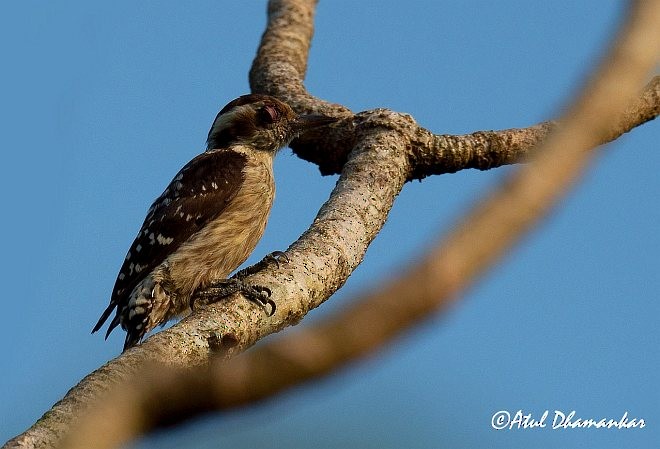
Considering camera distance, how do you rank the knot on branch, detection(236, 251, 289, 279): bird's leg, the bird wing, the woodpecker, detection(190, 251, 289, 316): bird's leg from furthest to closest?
the bird wing → the woodpecker → the knot on branch → detection(236, 251, 289, 279): bird's leg → detection(190, 251, 289, 316): bird's leg

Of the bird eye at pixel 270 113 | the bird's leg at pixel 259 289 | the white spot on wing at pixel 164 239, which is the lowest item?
the bird's leg at pixel 259 289

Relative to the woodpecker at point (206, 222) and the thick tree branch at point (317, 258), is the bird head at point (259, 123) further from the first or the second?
the thick tree branch at point (317, 258)

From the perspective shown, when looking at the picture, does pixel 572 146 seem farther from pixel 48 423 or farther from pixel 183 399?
pixel 48 423

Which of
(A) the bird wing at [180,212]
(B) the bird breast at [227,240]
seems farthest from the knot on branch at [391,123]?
(A) the bird wing at [180,212]

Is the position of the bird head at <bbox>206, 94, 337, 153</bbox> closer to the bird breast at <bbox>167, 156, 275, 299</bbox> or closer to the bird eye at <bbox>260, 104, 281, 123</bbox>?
the bird eye at <bbox>260, 104, 281, 123</bbox>

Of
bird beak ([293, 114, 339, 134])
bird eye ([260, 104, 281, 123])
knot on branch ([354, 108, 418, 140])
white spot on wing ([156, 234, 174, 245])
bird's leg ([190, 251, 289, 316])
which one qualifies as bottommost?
bird's leg ([190, 251, 289, 316])

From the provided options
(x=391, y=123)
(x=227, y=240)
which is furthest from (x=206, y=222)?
(x=391, y=123)

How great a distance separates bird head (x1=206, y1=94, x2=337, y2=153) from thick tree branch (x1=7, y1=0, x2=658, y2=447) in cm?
12

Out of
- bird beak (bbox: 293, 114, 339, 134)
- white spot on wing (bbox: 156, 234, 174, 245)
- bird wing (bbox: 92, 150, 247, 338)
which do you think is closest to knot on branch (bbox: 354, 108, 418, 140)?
bird beak (bbox: 293, 114, 339, 134)

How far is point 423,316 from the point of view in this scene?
906 millimetres

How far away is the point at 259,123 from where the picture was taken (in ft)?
23.8

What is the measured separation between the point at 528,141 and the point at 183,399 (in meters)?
5.00

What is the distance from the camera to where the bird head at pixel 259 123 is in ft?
21.4

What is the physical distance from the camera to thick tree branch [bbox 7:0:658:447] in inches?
36.8
